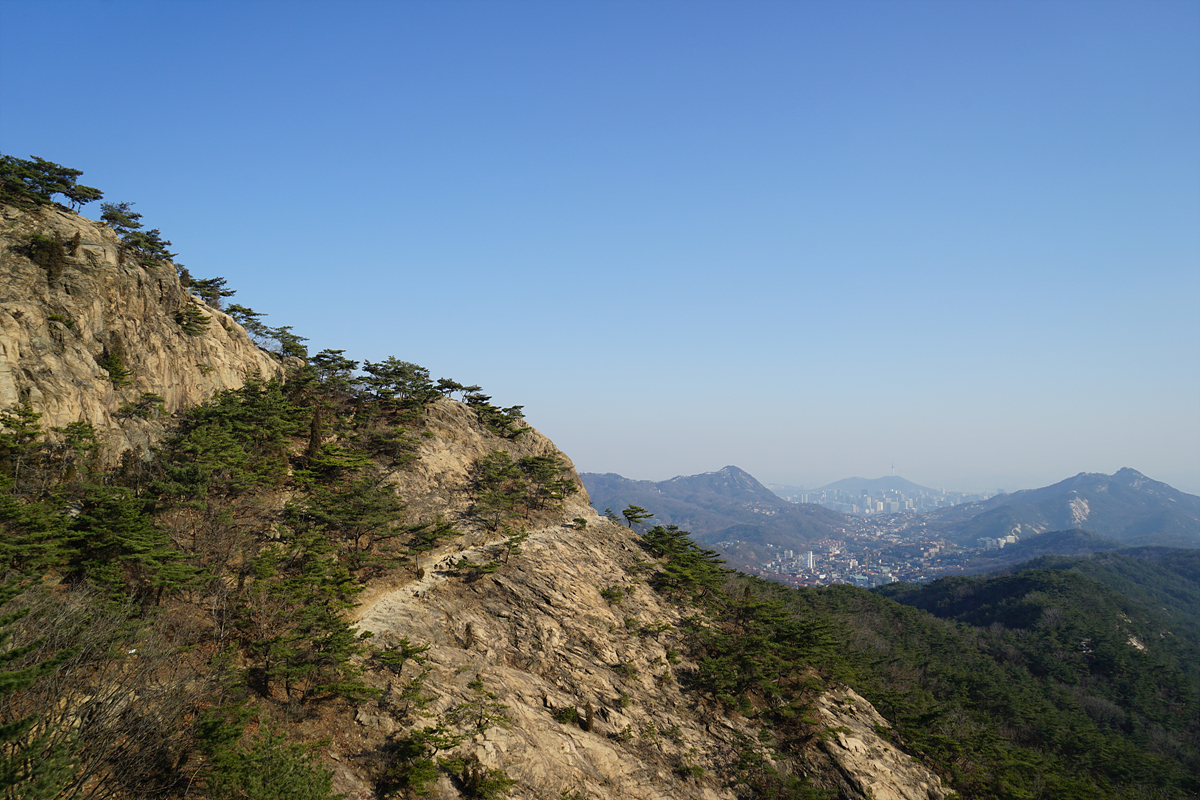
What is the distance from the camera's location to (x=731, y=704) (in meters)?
28.8

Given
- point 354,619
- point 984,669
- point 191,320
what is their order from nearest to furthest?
point 354,619 → point 191,320 → point 984,669

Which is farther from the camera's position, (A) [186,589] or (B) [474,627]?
(B) [474,627]

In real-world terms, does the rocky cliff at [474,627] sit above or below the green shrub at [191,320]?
below

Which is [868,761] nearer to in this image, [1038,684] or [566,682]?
[566,682]

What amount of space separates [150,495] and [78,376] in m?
9.27

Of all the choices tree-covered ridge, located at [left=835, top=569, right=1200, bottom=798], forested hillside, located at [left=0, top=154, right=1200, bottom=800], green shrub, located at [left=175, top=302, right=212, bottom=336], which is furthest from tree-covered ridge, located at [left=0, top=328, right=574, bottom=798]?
tree-covered ridge, located at [left=835, top=569, right=1200, bottom=798]

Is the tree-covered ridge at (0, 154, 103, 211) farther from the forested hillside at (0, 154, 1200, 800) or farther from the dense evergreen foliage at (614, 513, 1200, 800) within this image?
the dense evergreen foliage at (614, 513, 1200, 800)

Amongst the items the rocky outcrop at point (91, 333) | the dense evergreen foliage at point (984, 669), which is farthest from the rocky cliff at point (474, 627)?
the dense evergreen foliage at point (984, 669)

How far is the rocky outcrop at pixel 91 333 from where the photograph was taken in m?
23.2

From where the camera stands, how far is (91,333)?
86.9 ft

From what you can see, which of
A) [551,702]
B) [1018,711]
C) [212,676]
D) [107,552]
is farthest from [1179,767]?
[107,552]

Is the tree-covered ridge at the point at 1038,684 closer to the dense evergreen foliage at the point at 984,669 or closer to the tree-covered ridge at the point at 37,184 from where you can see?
the dense evergreen foliage at the point at 984,669

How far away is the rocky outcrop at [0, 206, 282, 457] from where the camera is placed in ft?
76.1

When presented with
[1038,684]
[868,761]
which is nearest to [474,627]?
[868,761]
